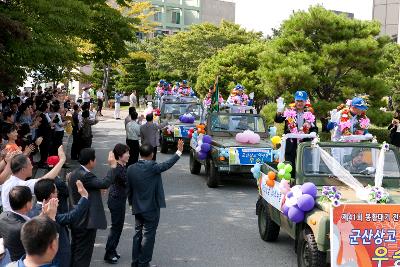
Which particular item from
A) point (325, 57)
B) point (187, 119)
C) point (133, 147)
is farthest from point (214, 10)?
point (133, 147)

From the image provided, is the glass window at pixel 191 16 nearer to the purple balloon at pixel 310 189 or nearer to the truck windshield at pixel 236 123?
the truck windshield at pixel 236 123

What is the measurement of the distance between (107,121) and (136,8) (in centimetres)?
1263

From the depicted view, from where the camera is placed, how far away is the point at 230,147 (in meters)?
12.3

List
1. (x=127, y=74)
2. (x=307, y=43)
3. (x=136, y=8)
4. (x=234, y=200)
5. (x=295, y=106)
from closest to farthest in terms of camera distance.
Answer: (x=295, y=106) → (x=234, y=200) → (x=307, y=43) → (x=136, y=8) → (x=127, y=74)

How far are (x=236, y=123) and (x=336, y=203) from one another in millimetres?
8262

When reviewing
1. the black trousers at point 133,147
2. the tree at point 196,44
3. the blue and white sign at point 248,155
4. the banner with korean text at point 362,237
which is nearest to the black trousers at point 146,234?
the banner with korean text at point 362,237

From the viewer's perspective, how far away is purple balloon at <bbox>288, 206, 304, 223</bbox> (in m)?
6.38

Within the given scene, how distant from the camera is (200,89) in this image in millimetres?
37406

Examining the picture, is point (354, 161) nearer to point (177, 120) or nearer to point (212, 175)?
point (212, 175)

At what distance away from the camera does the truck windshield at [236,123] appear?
13734mm

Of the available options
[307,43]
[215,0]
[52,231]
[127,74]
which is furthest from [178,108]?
[215,0]

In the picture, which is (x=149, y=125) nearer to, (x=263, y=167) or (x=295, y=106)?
(x=295, y=106)

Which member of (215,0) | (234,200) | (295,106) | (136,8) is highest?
(215,0)

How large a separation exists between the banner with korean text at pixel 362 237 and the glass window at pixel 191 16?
257 feet
